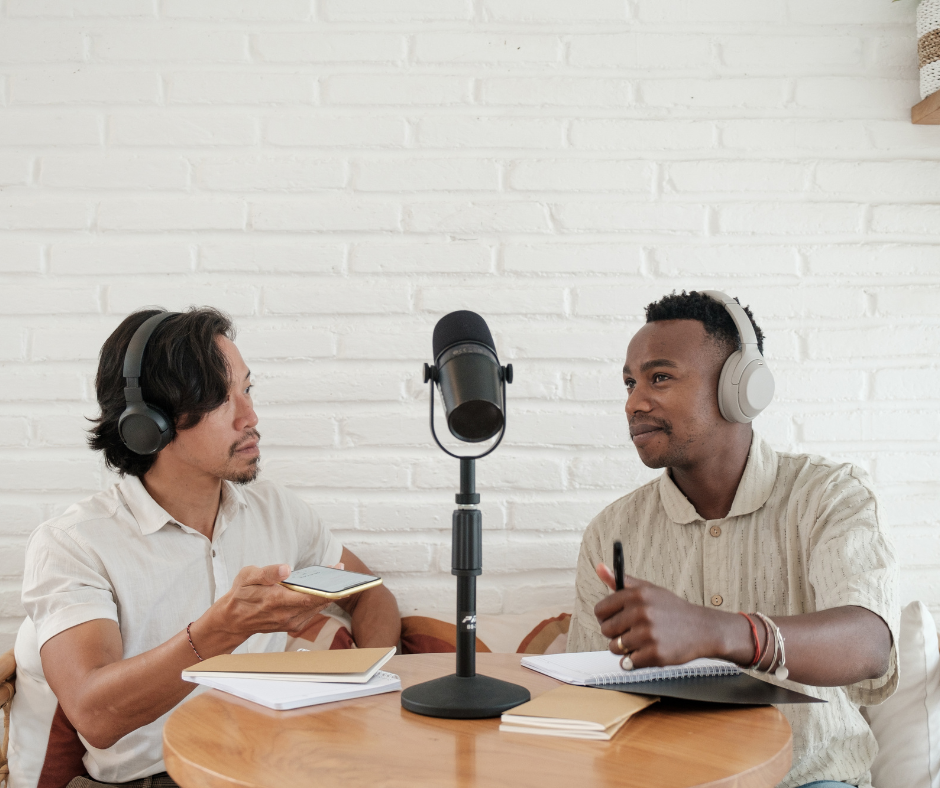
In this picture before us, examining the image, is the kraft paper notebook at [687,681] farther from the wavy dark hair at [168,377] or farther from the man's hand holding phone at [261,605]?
the wavy dark hair at [168,377]

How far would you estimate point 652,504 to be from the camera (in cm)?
172

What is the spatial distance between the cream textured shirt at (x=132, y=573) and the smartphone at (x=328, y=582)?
0.49 meters

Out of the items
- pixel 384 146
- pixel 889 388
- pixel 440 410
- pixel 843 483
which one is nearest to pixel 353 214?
pixel 384 146

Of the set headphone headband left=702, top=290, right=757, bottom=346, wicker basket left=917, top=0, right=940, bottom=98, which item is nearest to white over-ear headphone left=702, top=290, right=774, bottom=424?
headphone headband left=702, top=290, right=757, bottom=346

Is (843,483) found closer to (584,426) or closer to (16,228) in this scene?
(584,426)

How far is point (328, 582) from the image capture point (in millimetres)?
1138

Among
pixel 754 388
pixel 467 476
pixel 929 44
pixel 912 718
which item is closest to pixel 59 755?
pixel 467 476

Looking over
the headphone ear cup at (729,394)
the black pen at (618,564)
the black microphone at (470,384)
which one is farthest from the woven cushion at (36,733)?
the headphone ear cup at (729,394)

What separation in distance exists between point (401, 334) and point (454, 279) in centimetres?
19

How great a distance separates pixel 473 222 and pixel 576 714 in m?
1.30

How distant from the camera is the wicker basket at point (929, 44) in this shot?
1928 millimetres

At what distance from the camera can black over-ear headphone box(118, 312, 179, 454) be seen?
150cm

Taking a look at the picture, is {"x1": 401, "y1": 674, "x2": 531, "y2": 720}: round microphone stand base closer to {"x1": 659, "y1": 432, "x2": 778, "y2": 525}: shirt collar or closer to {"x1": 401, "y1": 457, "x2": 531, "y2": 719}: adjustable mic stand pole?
{"x1": 401, "y1": 457, "x2": 531, "y2": 719}: adjustable mic stand pole

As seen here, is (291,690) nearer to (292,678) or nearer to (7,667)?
(292,678)
